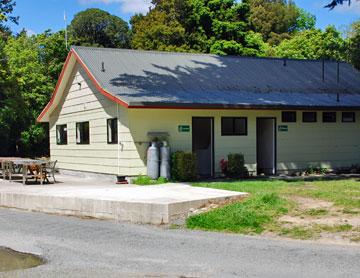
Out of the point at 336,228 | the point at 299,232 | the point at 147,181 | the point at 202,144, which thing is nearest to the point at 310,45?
the point at 202,144

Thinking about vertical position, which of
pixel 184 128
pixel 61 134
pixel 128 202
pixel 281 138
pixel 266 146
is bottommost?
pixel 128 202

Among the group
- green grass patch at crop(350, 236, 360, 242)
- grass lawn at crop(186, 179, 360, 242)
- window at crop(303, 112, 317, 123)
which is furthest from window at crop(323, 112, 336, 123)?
green grass patch at crop(350, 236, 360, 242)

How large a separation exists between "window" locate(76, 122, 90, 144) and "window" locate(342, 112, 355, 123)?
33.4ft

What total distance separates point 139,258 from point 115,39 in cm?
5032

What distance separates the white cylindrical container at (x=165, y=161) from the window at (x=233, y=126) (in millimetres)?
2536

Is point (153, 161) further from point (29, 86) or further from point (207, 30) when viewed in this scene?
point (207, 30)

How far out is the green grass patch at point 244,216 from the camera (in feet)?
32.8

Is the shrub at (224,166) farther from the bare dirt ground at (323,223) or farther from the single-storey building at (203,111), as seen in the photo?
the bare dirt ground at (323,223)

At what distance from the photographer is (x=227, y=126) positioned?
1855 centimetres

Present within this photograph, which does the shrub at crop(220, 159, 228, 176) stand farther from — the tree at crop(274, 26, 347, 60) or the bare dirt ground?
the tree at crop(274, 26, 347, 60)

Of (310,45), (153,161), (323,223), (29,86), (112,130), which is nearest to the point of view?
(323,223)

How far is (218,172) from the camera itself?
1827 centimetres

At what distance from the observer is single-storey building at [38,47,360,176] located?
1727 centimetres

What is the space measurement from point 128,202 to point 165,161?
5.52 metres
